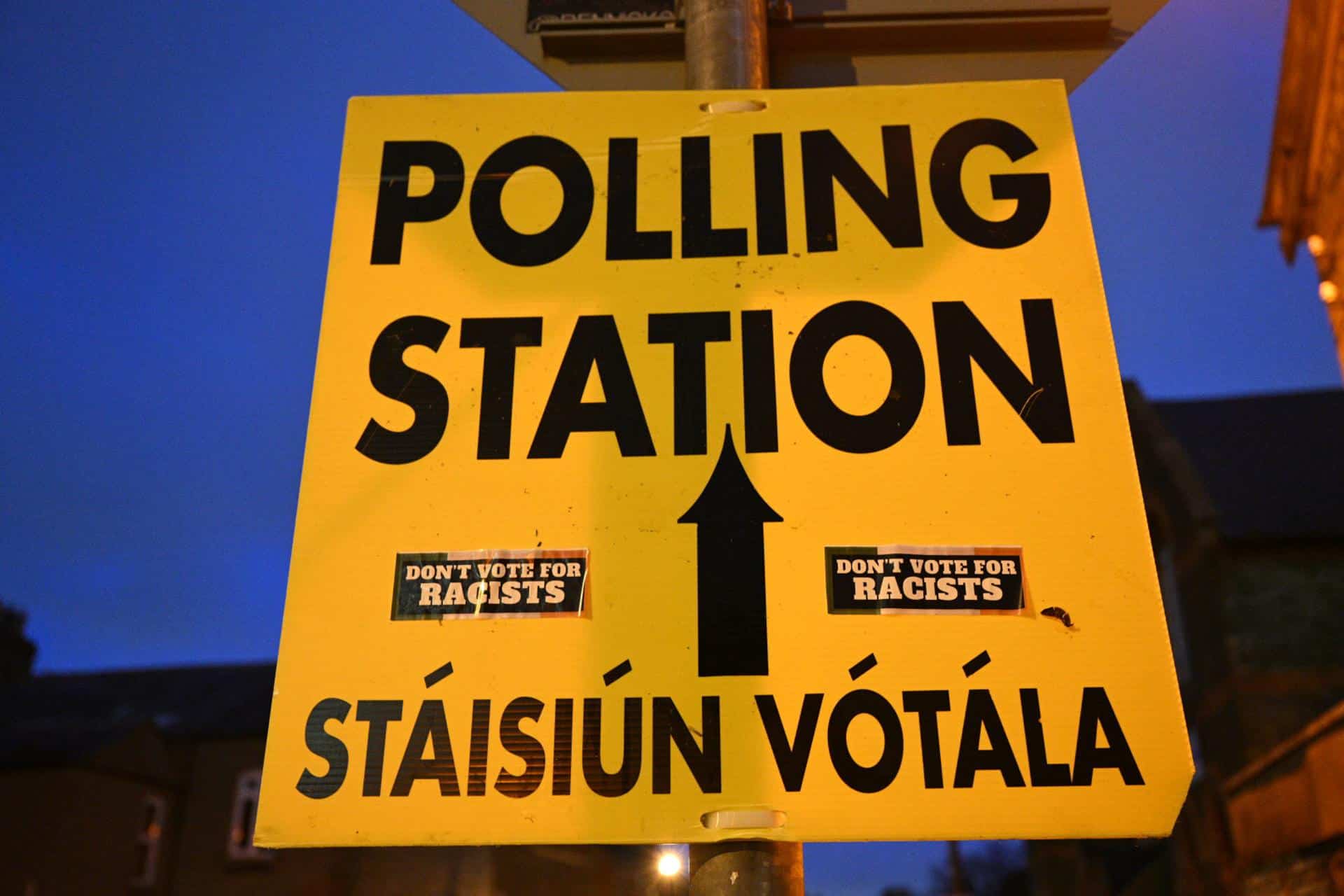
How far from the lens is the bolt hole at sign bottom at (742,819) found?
58.6 inches

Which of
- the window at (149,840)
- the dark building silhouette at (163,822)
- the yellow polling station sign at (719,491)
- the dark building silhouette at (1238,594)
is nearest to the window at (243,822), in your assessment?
the dark building silhouette at (163,822)

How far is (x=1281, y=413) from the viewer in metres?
23.1

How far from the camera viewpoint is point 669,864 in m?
3.26

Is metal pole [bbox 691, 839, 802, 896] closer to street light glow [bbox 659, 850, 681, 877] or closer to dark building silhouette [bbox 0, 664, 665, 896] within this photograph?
street light glow [bbox 659, 850, 681, 877]

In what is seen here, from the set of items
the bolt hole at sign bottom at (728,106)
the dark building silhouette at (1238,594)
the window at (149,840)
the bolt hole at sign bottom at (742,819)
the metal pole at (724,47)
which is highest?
the dark building silhouette at (1238,594)

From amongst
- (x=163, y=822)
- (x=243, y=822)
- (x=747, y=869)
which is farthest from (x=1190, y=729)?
(x=163, y=822)

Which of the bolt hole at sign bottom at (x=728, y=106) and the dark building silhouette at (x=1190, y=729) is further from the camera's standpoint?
the dark building silhouette at (x=1190, y=729)

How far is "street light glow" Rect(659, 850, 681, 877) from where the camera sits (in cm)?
314

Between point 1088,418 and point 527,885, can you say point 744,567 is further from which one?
point 527,885

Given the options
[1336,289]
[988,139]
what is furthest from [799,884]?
[1336,289]

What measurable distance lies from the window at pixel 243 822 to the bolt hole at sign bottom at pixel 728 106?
25918 millimetres

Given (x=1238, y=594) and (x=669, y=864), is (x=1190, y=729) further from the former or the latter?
(x=669, y=864)

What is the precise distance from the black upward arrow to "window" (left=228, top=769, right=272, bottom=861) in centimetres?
2596

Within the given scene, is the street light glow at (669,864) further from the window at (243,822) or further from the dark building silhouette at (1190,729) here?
the window at (243,822)
